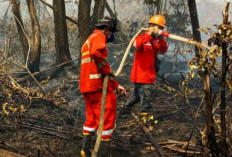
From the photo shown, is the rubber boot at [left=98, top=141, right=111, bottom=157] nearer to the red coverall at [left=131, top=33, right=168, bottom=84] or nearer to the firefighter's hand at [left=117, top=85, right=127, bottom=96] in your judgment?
the firefighter's hand at [left=117, top=85, right=127, bottom=96]

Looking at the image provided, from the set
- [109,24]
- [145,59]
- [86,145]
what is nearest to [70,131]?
[86,145]

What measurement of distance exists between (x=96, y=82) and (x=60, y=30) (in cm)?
484

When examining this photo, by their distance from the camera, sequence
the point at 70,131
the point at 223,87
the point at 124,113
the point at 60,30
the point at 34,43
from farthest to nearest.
Result: the point at 34,43 < the point at 60,30 < the point at 124,113 < the point at 70,131 < the point at 223,87

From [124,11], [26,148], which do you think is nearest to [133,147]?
[26,148]

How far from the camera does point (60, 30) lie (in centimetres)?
786

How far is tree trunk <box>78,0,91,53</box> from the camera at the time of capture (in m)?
7.13

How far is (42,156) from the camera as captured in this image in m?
3.70

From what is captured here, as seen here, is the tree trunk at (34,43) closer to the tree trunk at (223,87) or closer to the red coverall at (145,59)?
the red coverall at (145,59)

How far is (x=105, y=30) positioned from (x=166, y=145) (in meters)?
1.82

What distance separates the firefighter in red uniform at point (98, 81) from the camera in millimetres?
3295

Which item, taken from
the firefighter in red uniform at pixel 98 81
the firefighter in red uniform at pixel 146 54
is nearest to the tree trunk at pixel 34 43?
the firefighter in red uniform at pixel 146 54

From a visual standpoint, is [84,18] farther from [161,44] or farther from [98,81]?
[98,81]

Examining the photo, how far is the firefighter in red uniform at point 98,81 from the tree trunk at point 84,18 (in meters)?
3.84

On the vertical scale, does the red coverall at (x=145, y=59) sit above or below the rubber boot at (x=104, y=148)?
above
